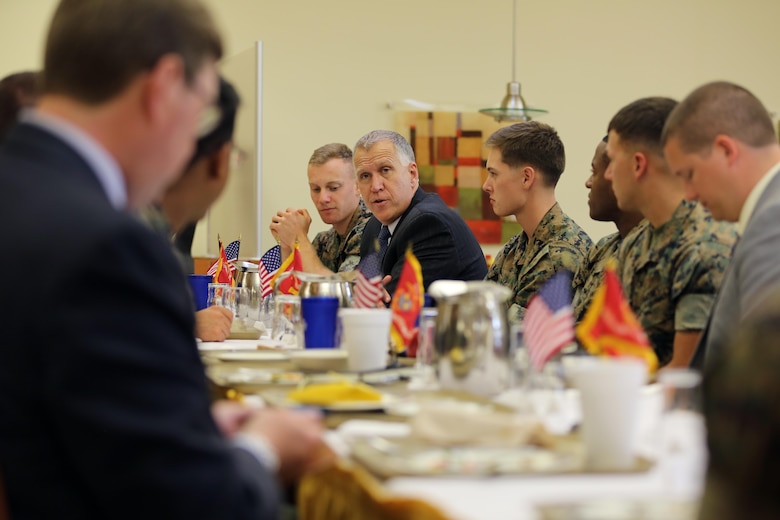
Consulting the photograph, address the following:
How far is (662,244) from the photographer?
277 centimetres

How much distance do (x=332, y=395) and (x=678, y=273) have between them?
1286 mm

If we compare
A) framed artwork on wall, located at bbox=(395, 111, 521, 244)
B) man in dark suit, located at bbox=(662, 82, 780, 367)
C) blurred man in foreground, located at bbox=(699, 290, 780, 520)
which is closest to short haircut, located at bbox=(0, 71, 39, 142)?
man in dark suit, located at bbox=(662, 82, 780, 367)

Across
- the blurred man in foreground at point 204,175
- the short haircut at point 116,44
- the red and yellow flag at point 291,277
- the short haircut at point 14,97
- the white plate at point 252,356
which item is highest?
the short haircut at point 14,97

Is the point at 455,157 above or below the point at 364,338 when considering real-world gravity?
above

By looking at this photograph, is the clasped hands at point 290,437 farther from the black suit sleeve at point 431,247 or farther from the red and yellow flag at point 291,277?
the black suit sleeve at point 431,247

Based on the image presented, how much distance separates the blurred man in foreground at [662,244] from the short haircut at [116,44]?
1.69m

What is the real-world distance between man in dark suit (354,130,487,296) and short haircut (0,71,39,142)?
5.54ft

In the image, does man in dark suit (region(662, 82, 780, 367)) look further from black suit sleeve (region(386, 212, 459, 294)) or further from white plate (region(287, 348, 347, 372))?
black suit sleeve (region(386, 212, 459, 294))

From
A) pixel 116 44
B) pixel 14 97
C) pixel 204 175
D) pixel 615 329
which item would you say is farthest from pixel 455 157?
pixel 116 44

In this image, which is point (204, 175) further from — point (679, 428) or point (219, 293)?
point (219, 293)

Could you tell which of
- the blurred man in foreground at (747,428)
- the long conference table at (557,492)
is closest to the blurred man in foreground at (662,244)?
the long conference table at (557,492)

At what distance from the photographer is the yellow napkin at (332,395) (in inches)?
68.3

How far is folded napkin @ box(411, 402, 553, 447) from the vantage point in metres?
1.38

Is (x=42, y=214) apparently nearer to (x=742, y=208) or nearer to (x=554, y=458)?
(x=554, y=458)
